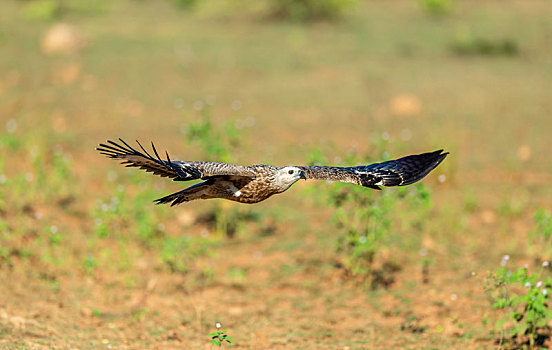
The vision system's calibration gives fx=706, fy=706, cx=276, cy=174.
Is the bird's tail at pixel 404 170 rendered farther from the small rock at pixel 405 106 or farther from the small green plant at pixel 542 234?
the small rock at pixel 405 106

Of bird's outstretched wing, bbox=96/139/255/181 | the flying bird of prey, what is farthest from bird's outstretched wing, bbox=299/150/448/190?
bird's outstretched wing, bbox=96/139/255/181

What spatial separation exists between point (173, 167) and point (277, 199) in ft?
19.6

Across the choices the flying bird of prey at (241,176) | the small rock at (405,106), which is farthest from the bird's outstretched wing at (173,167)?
the small rock at (405,106)

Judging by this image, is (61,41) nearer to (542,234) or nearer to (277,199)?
(277,199)

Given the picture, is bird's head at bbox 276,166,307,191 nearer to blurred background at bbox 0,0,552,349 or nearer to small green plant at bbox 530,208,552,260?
blurred background at bbox 0,0,552,349

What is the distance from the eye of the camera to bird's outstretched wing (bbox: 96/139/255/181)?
4.39m

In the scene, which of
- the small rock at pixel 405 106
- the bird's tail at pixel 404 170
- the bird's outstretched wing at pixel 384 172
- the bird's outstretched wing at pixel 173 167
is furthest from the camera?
the small rock at pixel 405 106

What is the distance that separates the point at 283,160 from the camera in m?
11.7

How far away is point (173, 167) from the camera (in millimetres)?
4523

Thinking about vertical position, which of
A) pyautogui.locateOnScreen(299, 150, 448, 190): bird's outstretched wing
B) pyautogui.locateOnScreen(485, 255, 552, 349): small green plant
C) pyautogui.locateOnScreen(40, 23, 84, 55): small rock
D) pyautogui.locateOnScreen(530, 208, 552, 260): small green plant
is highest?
pyautogui.locateOnScreen(40, 23, 84, 55): small rock

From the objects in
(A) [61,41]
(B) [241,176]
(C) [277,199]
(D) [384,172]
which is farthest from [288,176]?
(A) [61,41]

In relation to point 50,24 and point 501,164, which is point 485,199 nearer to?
point 501,164

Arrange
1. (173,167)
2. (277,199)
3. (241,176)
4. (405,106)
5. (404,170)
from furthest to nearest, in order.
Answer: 1. (405,106)
2. (277,199)
3. (404,170)
4. (241,176)
5. (173,167)

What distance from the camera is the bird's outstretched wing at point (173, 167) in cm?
439
